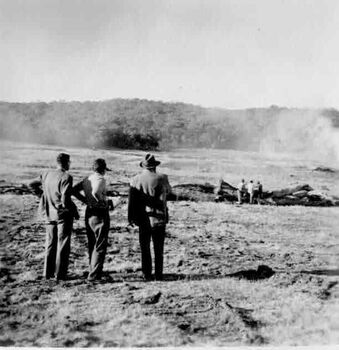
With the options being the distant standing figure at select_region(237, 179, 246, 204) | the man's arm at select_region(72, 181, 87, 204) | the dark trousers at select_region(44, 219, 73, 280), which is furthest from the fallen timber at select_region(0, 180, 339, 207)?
the man's arm at select_region(72, 181, 87, 204)

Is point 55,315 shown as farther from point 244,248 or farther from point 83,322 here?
point 244,248

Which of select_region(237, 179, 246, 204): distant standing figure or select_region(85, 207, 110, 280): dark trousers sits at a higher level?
select_region(85, 207, 110, 280): dark trousers

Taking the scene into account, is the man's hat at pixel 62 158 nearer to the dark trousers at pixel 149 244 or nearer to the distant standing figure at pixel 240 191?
the dark trousers at pixel 149 244

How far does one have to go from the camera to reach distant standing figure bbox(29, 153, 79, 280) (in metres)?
5.46

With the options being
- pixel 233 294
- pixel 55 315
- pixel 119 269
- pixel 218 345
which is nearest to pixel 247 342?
pixel 218 345

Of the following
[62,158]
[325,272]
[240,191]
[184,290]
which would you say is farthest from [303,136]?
[62,158]

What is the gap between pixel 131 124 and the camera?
86.8 ft

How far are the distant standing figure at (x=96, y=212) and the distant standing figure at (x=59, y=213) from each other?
18cm

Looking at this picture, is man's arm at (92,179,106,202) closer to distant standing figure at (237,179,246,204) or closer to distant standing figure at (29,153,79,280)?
distant standing figure at (29,153,79,280)

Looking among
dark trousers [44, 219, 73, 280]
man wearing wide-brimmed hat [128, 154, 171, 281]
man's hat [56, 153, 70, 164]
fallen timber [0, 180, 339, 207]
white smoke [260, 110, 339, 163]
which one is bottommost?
fallen timber [0, 180, 339, 207]

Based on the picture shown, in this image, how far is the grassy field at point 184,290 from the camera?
4234 mm

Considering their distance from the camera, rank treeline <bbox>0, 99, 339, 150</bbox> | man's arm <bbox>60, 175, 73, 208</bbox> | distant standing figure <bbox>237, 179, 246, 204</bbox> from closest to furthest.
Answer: man's arm <bbox>60, 175, 73, 208</bbox> < distant standing figure <bbox>237, 179, 246, 204</bbox> < treeline <bbox>0, 99, 339, 150</bbox>

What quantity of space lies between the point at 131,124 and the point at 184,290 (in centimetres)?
2166

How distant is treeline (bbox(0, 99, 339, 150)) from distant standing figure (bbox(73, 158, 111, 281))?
48.7 feet
